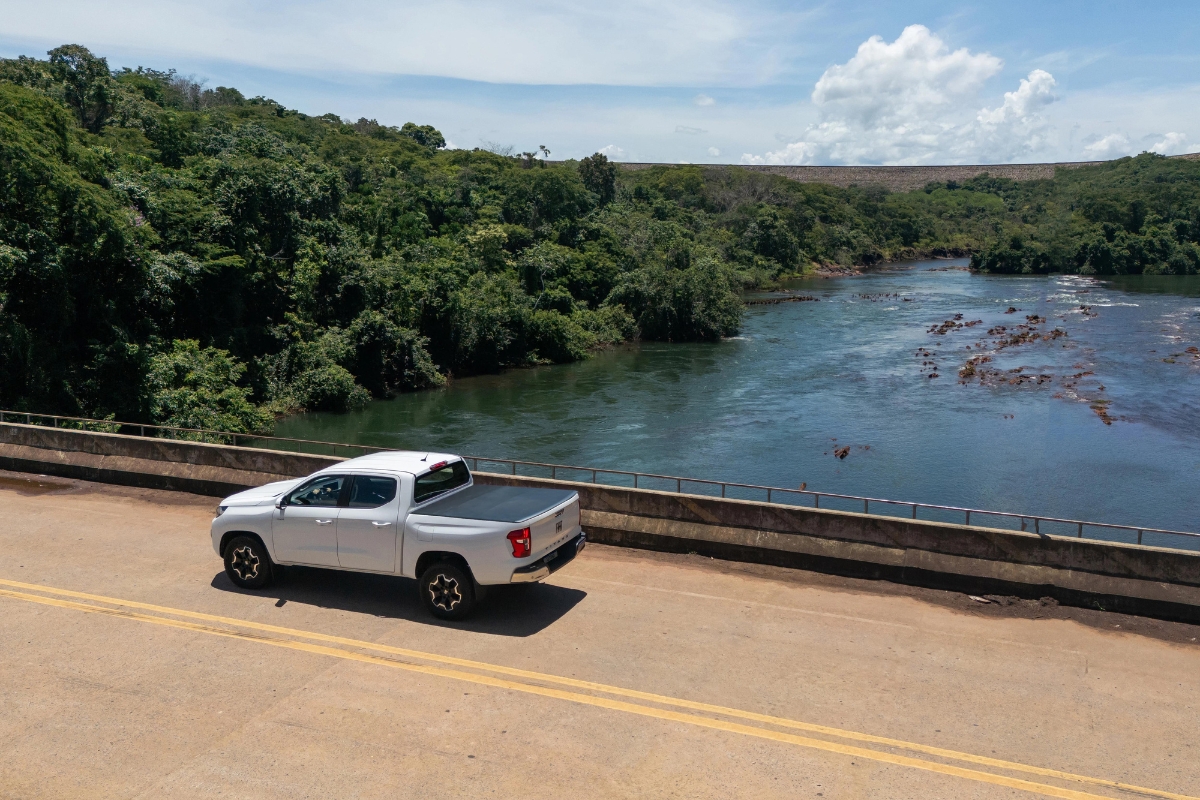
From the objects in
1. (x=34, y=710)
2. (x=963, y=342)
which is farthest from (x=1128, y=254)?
(x=34, y=710)

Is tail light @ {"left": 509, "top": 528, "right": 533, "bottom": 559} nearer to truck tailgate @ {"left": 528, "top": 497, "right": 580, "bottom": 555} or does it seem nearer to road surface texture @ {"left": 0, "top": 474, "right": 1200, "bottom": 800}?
truck tailgate @ {"left": 528, "top": 497, "right": 580, "bottom": 555}

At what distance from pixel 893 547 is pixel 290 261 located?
36.3m

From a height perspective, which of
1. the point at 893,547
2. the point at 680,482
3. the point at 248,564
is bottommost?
the point at 680,482

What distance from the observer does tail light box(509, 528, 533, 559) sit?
9.50 metres

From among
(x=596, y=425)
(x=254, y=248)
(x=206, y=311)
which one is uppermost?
(x=254, y=248)

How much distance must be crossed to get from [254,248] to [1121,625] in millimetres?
36864

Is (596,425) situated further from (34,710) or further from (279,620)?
(34,710)

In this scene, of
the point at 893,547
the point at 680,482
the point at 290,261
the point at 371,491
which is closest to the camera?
the point at 371,491

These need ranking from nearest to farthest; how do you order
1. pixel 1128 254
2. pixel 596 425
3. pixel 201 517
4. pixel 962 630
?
pixel 962 630, pixel 201 517, pixel 596 425, pixel 1128 254

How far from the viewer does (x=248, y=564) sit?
11.0 meters

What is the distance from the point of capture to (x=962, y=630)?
32.5 feet

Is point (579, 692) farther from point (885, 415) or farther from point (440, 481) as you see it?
point (885, 415)

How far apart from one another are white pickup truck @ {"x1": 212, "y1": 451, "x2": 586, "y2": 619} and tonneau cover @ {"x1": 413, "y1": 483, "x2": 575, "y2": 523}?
0.04 feet

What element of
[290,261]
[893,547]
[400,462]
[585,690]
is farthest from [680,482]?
[290,261]
